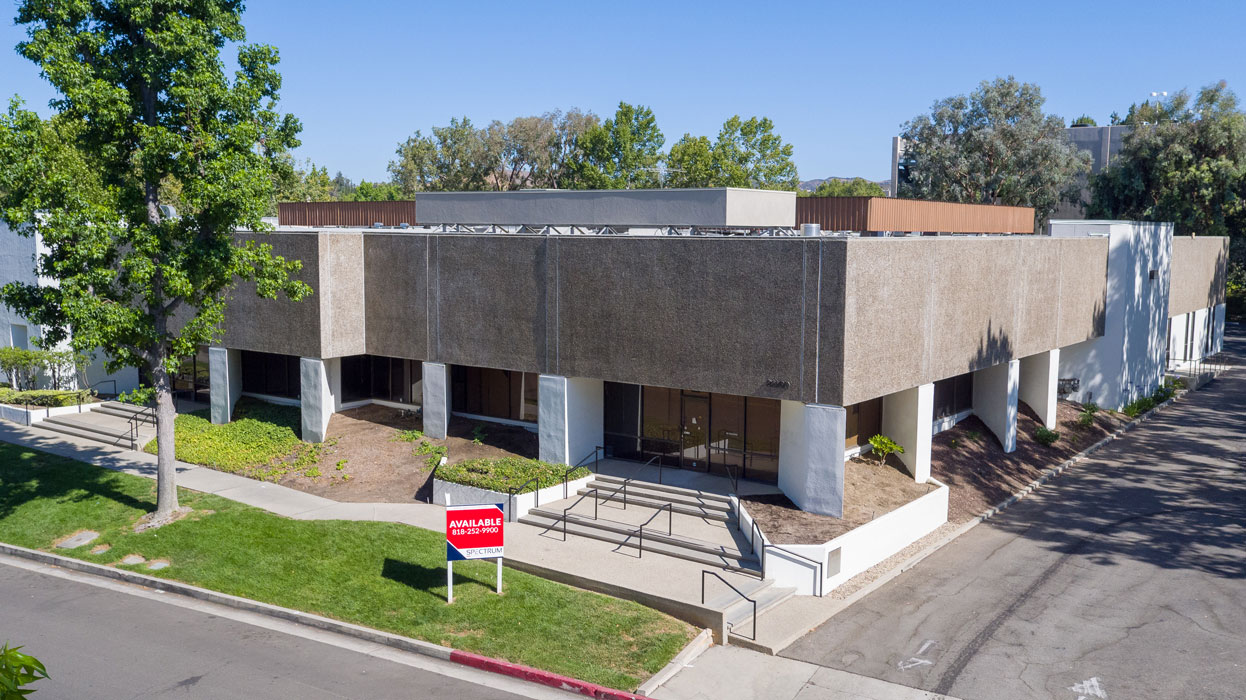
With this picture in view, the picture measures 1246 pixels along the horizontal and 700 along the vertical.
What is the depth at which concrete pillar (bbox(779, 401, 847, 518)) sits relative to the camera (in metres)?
20.1

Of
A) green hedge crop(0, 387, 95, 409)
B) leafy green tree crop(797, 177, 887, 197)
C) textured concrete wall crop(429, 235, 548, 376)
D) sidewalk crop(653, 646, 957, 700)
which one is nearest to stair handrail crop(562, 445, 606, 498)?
textured concrete wall crop(429, 235, 548, 376)

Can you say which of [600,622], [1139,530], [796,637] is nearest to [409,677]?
[600,622]

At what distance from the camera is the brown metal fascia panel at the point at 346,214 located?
35125 mm

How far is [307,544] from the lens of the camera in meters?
19.2

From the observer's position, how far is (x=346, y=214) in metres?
36.7

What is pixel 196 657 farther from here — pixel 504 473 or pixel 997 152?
pixel 997 152

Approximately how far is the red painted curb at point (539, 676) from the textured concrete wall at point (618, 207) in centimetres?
1481

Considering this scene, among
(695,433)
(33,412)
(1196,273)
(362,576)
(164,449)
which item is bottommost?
(362,576)

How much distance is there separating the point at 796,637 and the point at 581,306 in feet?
33.2

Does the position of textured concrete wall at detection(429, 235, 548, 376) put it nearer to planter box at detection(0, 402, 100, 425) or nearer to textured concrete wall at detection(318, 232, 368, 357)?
textured concrete wall at detection(318, 232, 368, 357)

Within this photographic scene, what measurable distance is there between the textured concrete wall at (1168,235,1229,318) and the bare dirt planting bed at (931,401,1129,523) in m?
11.5

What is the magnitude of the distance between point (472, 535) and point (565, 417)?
7389 mm

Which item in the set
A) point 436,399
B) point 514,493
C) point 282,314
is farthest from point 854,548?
point 282,314

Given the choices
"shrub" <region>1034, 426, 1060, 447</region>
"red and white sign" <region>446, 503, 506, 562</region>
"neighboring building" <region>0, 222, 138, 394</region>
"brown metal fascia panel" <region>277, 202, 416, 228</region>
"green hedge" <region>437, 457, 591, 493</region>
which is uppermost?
"brown metal fascia panel" <region>277, 202, 416, 228</region>
